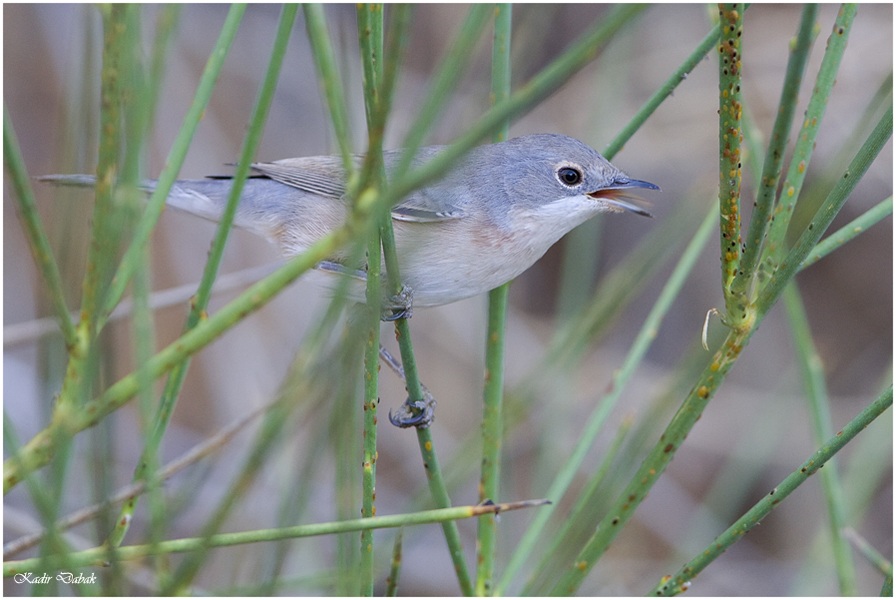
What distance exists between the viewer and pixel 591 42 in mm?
1012

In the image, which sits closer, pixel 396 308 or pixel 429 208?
pixel 396 308

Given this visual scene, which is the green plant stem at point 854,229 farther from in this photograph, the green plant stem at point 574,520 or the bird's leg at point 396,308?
the bird's leg at point 396,308

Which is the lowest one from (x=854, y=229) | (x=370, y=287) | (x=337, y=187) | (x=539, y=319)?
(x=370, y=287)

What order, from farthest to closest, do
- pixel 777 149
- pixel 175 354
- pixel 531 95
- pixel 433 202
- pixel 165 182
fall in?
pixel 433 202 < pixel 165 182 < pixel 777 149 < pixel 175 354 < pixel 531 95

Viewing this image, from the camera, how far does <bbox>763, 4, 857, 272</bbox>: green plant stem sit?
6.37 ft

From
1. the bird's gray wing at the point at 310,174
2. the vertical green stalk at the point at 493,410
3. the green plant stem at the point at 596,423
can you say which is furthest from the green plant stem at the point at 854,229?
the bird's gray wing at the point at 310,174

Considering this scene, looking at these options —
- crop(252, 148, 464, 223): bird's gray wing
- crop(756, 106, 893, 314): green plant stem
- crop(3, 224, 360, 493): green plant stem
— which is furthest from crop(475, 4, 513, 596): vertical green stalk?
crop(3, 224, 360, 493): green plant stem

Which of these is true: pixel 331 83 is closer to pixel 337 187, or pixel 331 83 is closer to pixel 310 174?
pixel 337 187

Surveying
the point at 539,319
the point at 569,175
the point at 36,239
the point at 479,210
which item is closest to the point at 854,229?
the point at 569,175

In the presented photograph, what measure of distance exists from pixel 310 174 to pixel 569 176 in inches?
37.5

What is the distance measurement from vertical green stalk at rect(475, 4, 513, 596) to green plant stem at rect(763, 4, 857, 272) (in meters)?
0.70

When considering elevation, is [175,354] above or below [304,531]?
above

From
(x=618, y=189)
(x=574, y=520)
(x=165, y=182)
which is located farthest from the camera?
(x=618, y=189)

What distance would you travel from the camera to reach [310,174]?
10.4 ft
